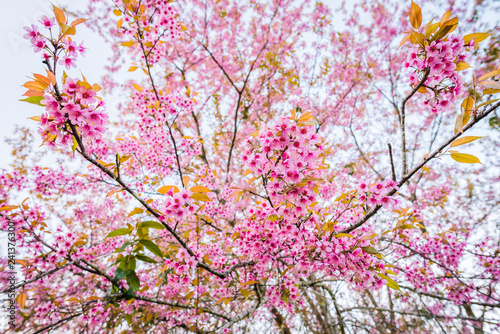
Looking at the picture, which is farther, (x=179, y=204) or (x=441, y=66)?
(x=179, y=204)

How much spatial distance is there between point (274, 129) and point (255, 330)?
6.73 m

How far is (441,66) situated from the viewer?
159 centimetres

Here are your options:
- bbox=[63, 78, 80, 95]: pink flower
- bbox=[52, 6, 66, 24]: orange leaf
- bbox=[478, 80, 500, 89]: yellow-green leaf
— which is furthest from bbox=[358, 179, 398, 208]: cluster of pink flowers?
bbox=[52, 6, 66, 24]: orange leaf

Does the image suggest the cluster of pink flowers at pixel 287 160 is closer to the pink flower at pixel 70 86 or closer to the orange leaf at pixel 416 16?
the orange leaf at pixel 416 16

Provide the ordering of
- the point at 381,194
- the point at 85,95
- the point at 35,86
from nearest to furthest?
the point at 35,86 < the point at 85,95 < the point at 381,194

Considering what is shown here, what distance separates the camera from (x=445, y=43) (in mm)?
1547

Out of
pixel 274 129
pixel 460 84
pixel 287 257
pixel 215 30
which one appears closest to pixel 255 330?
pixel 287 257

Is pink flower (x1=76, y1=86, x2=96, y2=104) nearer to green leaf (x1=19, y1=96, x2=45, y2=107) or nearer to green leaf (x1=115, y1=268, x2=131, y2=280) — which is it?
green leaf (x1=19, y1=96, x2=45, y2=107)

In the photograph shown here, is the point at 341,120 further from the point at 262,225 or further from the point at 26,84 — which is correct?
the point at 26,84

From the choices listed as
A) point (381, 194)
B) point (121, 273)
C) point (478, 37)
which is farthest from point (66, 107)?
point (478, 37)

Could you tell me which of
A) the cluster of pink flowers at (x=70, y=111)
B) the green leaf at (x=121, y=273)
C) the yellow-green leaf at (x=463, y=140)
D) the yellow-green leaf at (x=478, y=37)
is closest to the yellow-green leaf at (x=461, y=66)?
the yellow-green leaf at (x=478, y=37)

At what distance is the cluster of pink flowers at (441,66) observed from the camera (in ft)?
5.15

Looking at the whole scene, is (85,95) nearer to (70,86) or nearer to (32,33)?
(70,86)

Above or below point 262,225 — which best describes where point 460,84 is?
above
